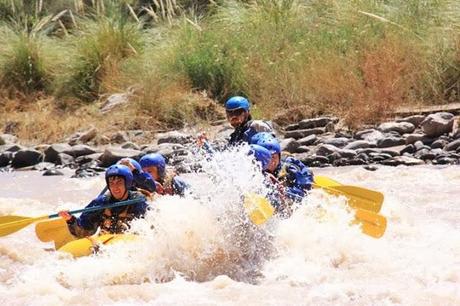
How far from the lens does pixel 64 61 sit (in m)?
17.0

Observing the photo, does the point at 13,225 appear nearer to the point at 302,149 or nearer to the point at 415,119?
the point at 302,149

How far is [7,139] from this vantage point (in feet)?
49.5

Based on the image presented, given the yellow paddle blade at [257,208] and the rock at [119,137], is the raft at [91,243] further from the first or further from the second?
the rock at [119,137]

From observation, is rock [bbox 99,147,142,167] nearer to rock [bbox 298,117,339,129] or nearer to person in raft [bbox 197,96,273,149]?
rock [bbox 298,117,339,129]

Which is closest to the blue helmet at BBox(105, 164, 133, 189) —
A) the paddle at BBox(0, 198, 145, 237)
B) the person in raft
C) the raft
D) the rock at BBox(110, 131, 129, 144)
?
the paddle at BBox(0, 198, 145, 237)

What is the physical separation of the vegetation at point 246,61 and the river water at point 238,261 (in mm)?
5307

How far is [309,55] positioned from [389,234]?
703 centimetres

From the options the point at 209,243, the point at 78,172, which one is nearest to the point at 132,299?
the point at 209,243

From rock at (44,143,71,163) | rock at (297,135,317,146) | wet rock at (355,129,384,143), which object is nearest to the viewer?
wet rock at (355,129,384,143)

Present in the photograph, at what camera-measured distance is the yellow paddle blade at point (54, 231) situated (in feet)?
22.8

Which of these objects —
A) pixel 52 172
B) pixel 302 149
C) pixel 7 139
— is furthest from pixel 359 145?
pixel 7 139

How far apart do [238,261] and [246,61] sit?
8634 millimetres

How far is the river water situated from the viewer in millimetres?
5465

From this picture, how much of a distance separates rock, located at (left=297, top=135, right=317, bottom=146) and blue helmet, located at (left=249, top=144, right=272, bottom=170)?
5.28m
